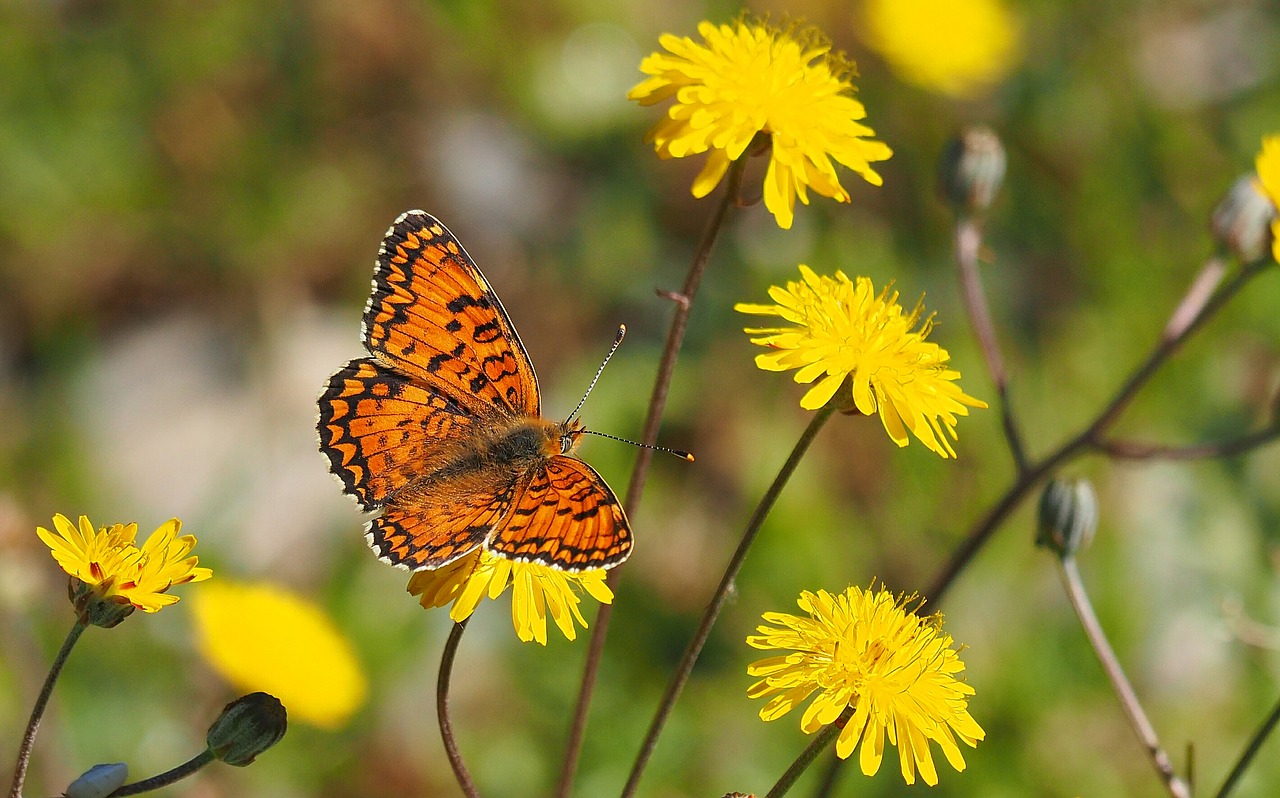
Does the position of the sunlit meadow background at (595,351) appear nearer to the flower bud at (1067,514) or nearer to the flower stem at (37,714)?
the flower bud at (1067,514)

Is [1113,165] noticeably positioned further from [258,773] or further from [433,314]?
Answer: [258,773]

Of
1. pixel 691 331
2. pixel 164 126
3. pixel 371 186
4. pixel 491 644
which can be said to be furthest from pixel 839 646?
pixel 164 126

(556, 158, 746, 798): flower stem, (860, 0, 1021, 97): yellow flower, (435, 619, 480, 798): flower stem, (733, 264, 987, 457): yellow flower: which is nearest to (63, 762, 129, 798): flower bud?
(435, 619, 480, 798): flower stem

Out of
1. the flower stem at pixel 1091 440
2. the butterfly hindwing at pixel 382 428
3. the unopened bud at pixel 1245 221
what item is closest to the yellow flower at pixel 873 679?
the flower stem at pixel 1091 440

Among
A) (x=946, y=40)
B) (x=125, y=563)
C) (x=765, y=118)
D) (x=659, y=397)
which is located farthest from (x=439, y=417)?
(x=946, y=40)

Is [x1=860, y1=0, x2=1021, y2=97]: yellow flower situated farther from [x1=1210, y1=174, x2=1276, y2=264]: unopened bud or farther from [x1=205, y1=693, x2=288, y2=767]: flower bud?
[x1=205, y1=693, x2=288, y2=767]: flower bud

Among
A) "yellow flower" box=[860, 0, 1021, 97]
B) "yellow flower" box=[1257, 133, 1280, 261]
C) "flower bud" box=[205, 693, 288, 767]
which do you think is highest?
"yellow flower" box=[860, 0, 1021, 97]
